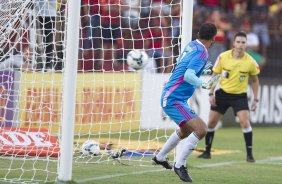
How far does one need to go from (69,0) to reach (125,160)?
145 inches

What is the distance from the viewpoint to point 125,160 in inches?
476

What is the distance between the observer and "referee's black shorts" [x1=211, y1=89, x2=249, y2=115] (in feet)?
43.6

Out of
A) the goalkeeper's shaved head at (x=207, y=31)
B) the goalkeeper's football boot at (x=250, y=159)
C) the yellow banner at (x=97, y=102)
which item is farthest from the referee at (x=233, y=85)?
the goalkeeper's shaved head at (x=207, y=31)

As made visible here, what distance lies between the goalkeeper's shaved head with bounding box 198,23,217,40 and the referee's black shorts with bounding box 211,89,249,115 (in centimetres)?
332

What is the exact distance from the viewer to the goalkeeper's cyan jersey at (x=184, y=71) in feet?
32.5

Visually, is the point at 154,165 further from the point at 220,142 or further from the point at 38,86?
the point at 220,142

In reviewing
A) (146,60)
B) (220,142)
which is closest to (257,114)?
(220,142)

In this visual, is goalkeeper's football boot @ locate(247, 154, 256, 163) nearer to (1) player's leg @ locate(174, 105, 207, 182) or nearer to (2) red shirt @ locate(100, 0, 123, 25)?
(1) player's leg @ locate(174, 105, 207, 182)

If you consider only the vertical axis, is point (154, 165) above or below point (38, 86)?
below

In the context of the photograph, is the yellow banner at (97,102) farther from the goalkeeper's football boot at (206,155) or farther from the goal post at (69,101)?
the goal post at (69,101)

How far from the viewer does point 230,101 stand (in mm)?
13391

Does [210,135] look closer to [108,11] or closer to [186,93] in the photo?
[108,11]

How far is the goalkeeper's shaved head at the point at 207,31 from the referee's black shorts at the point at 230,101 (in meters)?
3.32

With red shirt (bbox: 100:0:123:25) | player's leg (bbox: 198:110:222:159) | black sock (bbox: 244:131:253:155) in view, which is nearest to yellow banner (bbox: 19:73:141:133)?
red shirt (bbox: 100:0:123:25)
